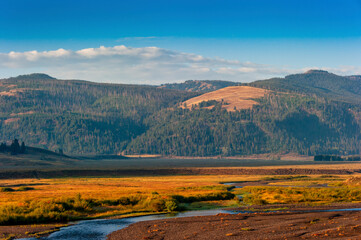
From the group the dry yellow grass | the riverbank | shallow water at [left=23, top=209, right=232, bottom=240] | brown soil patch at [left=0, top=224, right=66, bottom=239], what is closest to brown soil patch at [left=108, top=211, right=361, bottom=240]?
the riverbank

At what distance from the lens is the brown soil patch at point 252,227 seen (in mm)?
51969

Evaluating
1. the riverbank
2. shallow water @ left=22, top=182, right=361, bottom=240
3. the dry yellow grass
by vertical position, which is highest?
the riverbank

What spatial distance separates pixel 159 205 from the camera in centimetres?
7619

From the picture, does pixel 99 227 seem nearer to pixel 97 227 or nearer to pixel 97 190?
pixel 97 227

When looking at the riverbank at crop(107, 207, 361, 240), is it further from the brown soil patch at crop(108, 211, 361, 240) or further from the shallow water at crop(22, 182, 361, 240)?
the shallow water at crop(22, 182, 361, 240)

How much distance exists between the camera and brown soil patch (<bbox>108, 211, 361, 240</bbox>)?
171 ft

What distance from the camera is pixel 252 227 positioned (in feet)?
189

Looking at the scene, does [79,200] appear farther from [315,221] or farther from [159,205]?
[315,221]

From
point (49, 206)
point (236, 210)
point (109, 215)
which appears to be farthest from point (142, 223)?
point (236, 210)

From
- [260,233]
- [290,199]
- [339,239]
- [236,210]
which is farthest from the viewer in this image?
[290,199]

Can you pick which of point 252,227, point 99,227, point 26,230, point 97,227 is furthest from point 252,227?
point 26,230

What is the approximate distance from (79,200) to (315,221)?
37417mm

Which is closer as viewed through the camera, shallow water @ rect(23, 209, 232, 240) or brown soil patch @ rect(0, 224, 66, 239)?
brown soil patch @ rect(0, 224, 66, 239)

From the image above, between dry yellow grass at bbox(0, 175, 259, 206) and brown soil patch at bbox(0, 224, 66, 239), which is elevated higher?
brown soil patch at bbox(0, 224, 66, 239)
